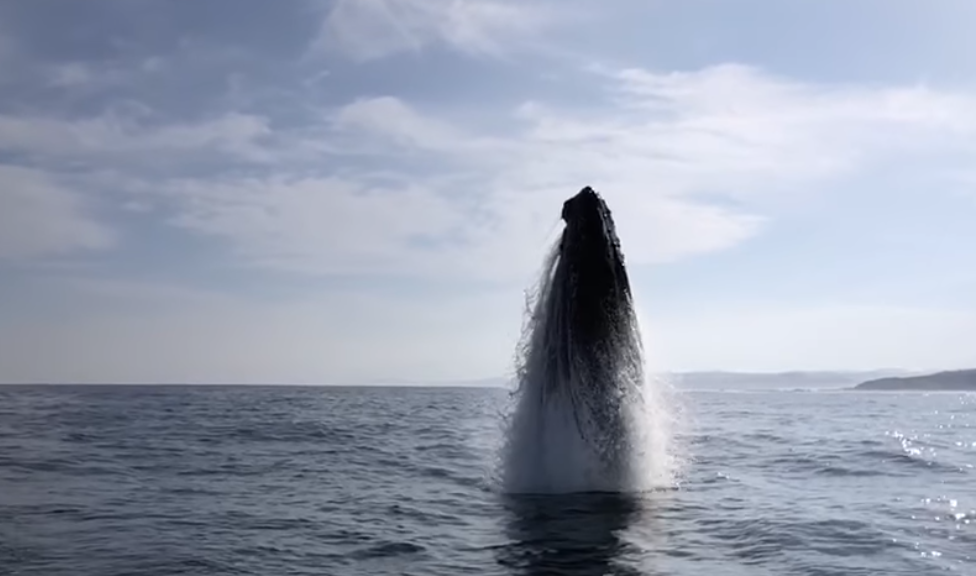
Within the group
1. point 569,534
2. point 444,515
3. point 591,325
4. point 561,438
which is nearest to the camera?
point 569,534

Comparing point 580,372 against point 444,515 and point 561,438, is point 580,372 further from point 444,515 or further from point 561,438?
point 444,515

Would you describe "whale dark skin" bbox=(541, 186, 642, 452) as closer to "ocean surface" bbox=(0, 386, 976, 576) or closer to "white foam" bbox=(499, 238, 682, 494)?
"white foam" bbox=(499, 238, 682, 494)

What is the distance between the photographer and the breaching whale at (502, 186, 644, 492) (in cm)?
1628

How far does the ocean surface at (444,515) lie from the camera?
11.1 m

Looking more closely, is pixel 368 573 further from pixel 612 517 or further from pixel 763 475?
pixel 763 475

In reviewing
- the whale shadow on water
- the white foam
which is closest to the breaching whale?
the white foam

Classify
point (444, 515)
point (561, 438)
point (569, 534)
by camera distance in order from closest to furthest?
point (569, 534)
point (444, 515)
point (561, 438)

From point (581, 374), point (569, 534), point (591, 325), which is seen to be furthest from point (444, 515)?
point (591, 325)

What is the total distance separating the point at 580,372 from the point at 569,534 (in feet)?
14.2

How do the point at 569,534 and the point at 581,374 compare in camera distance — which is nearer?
the point at 569,534

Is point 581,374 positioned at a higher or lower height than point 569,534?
higher

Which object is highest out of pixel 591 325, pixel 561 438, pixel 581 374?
pixel 591 325

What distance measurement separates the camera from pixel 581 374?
1638 centimetres

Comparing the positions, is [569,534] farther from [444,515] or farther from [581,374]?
[581,374]
